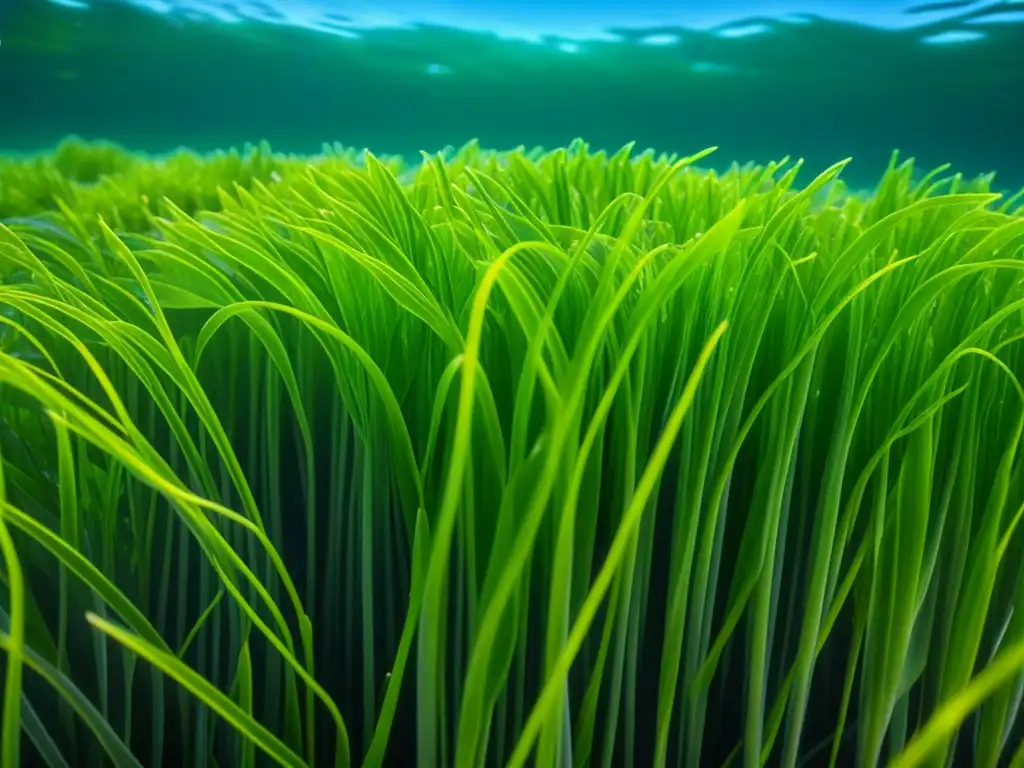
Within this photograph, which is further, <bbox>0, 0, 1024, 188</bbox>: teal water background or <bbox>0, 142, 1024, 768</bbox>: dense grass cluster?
<bbox>0, 0, 1024, 188</bbox>: teal water background

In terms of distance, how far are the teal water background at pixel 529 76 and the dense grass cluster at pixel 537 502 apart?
1.75m

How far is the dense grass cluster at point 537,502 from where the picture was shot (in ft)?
0.83

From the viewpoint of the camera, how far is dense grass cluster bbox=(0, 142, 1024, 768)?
0.83ft

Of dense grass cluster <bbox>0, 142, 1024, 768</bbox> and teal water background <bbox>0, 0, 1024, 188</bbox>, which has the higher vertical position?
teal water background <bbox>0, 0, 1024, 188</bbox>

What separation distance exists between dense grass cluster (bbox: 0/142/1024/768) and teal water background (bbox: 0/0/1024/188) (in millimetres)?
1754

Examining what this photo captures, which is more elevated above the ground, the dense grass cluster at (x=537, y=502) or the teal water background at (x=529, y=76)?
the teal water background at (x=529, y=76)

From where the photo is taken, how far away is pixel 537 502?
0.21 metres

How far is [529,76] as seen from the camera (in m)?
2.13

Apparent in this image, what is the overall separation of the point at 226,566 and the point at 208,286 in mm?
148

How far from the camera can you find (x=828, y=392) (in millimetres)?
326

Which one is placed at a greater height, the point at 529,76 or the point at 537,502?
the point at 529,76

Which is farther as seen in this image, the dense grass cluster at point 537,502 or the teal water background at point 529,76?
the teal water background at point 529,76

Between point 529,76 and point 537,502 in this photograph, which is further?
point 529,76

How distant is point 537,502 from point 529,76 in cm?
214
